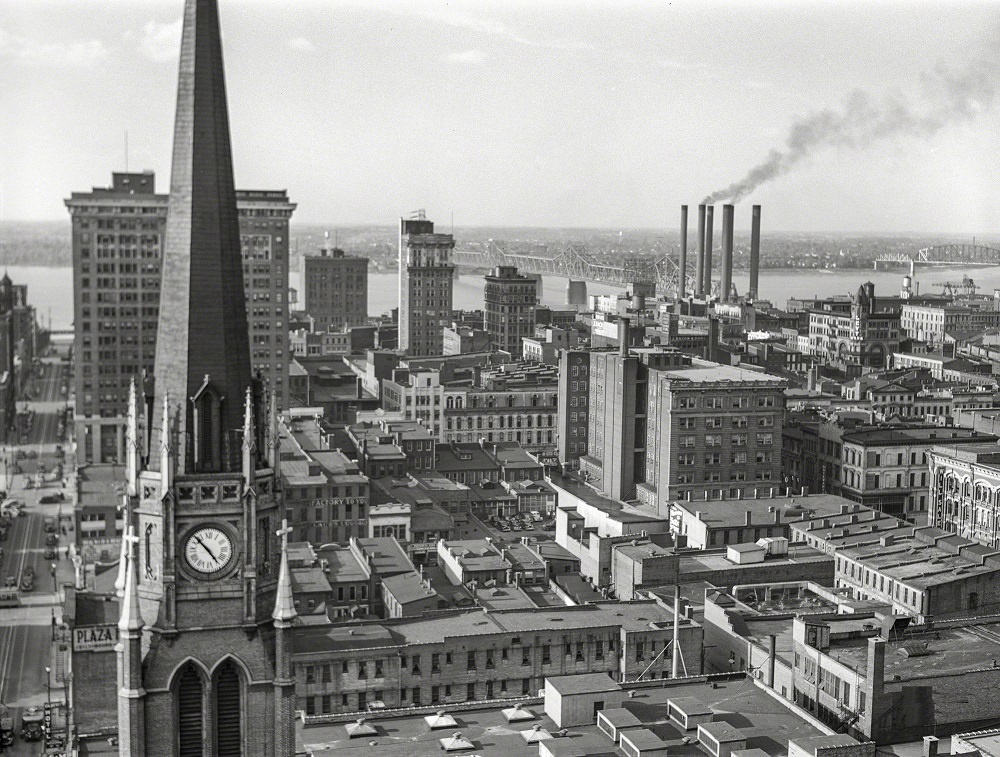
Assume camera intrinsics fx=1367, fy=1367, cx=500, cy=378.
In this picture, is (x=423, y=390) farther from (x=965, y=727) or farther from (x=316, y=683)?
(x=965, y=727)

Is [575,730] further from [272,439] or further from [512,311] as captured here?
[512,311]

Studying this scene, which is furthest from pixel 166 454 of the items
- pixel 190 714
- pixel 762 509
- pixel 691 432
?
pixel 691 432

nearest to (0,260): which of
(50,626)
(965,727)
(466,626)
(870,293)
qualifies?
(466,626)

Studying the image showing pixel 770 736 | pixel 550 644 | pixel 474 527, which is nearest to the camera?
pixel 770 736

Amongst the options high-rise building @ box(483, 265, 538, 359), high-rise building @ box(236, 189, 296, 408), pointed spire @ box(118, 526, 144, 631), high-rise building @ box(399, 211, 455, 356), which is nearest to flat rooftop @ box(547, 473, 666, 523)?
high-rise building @ box(236, 189, 296, 408)

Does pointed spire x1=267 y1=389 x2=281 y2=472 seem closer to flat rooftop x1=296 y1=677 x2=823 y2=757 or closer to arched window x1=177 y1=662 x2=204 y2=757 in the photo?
arched window x1=177 y1=662 x2=204 y2=757

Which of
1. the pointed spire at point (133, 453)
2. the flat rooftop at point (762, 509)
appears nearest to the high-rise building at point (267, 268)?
the flat rooftop at point (762, 509)
